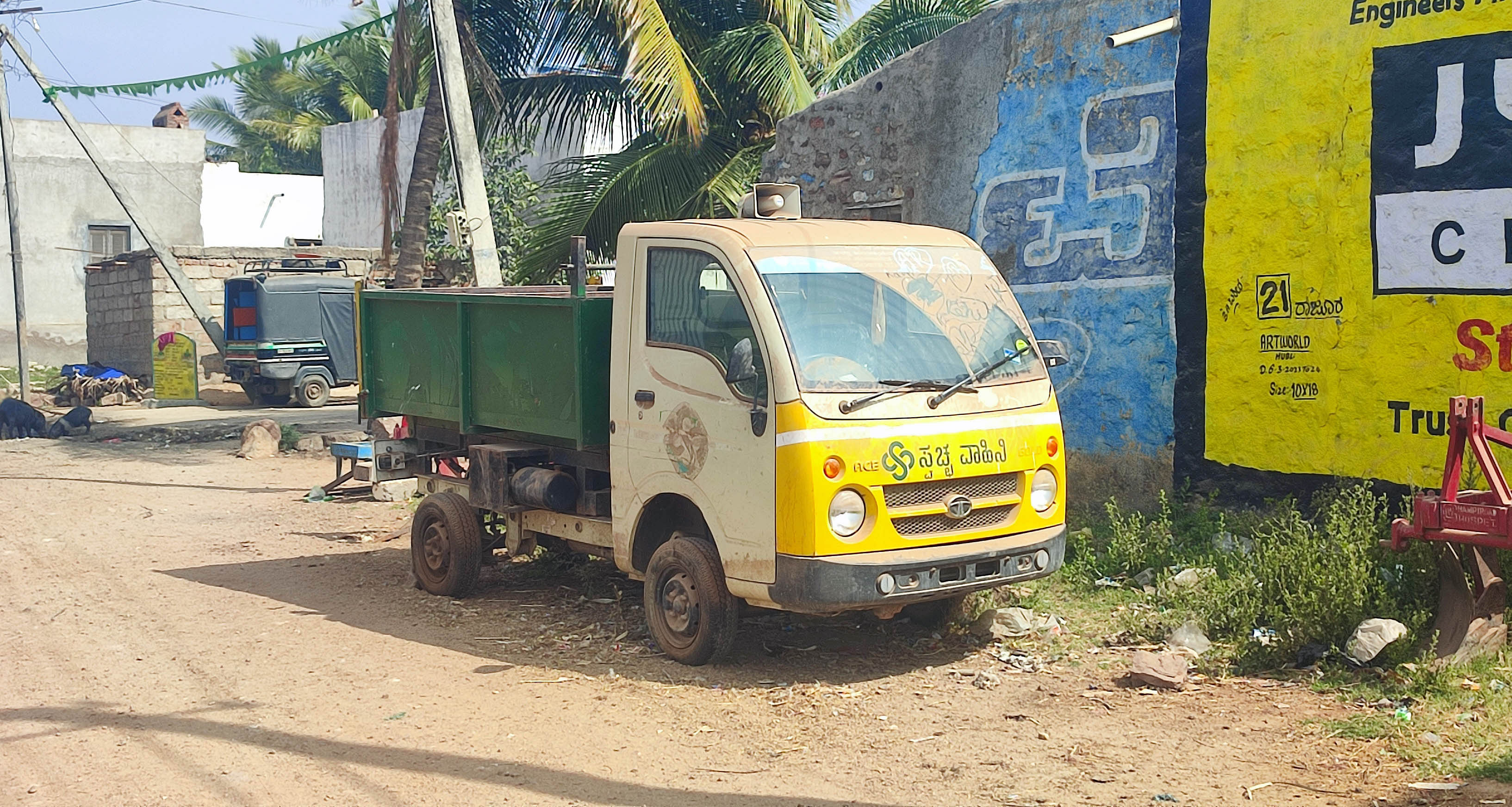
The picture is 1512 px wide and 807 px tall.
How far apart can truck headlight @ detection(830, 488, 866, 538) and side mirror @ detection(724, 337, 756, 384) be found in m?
0.69

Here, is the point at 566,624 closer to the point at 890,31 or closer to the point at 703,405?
the point at 703,405

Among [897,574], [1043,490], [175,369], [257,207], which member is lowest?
[897,574]

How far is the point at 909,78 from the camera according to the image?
11031mm

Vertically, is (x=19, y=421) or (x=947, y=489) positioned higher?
(x=947, y=489)

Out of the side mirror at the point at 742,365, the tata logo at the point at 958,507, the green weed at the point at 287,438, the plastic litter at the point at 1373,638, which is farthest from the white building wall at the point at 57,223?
the plastic litter at the point at 1373,638

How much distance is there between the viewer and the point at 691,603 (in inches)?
264

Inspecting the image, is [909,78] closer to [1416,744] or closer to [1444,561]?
[1444,561]

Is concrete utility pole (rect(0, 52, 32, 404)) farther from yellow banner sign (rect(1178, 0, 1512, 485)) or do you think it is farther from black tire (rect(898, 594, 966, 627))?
yellow banner sign (rect(1178, 0, 1512, 485))

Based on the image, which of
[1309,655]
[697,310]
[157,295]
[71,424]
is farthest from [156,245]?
[1309,655]

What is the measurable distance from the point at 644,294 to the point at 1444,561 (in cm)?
404

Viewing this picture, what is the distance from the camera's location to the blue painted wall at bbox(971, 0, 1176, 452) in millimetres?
9180

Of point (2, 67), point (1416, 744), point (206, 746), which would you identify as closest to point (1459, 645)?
point (1416, 744)

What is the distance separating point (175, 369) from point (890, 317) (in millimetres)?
21260

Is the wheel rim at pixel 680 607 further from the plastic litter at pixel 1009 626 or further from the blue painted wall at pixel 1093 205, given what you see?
the blue painted wall at pixel 1093 205
